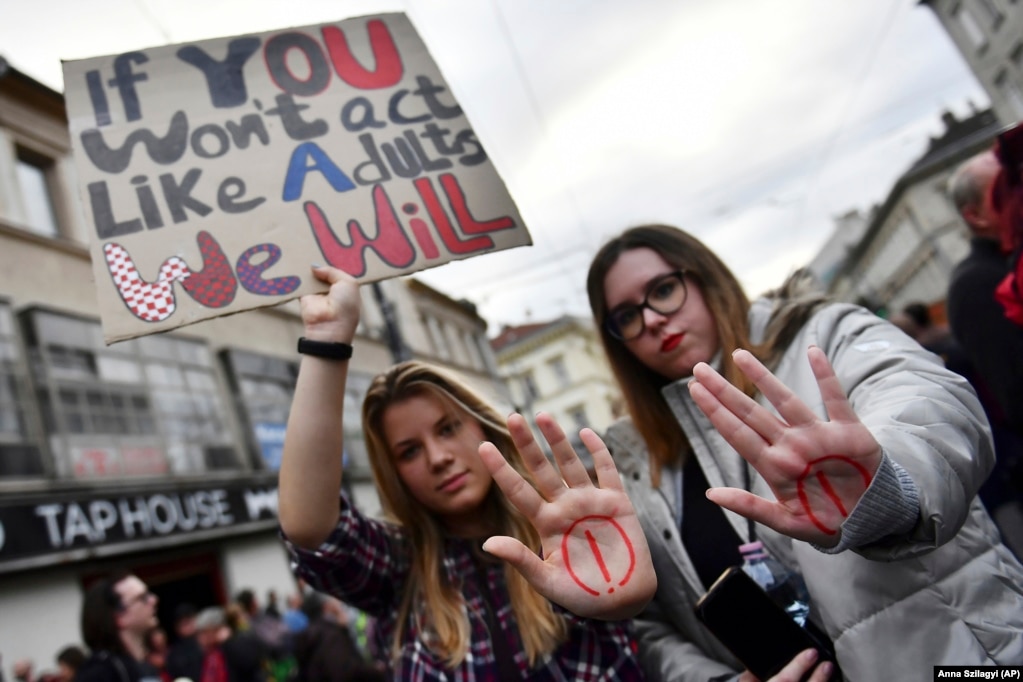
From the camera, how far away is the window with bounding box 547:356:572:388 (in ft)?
147

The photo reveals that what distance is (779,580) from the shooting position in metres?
1.49

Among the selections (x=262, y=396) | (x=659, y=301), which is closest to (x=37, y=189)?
(x=262, y=396)

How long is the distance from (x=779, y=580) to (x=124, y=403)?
38.1 ft

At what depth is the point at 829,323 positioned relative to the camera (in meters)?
1.56

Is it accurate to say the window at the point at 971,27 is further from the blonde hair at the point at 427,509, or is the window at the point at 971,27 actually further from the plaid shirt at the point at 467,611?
the plaid shirt at the point at 467,611

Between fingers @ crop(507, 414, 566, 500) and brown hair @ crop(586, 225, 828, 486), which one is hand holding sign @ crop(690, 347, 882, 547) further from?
brown hair @ crop(586, 225, 828, 486)

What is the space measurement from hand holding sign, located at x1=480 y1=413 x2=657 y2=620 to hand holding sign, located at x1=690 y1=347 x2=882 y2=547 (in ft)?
0.85

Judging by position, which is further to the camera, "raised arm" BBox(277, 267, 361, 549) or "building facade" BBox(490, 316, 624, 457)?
"building facade" BBox(490, 316, 624, 457)

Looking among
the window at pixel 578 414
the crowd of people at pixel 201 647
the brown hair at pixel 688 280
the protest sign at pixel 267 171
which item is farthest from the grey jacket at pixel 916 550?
the window at pixel 578 414

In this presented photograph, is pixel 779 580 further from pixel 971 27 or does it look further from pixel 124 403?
pixel 971 27

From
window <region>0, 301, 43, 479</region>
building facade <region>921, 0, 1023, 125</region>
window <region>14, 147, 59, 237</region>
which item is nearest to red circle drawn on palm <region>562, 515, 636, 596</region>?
window <region>0, 301, 43, 479</region>

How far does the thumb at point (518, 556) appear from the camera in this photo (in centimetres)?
126

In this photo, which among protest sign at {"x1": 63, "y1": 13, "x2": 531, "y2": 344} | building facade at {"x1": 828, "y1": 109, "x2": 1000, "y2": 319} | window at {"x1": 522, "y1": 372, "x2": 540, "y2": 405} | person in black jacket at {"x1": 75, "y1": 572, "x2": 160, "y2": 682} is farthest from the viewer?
window at {"x1": 522, "y1": 372, "x2": 540, "y2": 405}

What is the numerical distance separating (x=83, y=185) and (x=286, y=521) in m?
0.98
